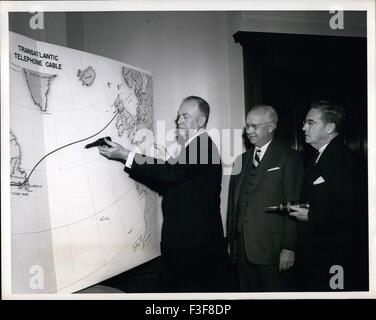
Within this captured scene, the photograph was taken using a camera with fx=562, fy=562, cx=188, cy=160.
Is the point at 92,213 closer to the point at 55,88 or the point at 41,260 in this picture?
the point at 41,260

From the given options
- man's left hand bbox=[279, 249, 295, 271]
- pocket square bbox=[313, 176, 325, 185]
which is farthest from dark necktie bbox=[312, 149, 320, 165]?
man's left hand bbox=[279, 249, 295, 271]

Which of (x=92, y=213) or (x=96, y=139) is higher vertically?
(x=96, y=139)

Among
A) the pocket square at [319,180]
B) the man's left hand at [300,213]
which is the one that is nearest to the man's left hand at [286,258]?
the man's left hand at [300,213]

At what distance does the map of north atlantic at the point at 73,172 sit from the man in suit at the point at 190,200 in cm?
9

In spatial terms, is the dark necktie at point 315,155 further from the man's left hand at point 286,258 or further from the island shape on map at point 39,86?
the island shape on map at point 39,86

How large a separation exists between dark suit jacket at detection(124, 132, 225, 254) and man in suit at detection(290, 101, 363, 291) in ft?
1.77

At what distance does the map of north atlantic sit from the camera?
354 cm

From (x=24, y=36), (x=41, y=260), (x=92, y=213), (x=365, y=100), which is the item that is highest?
(x=24, y=36)

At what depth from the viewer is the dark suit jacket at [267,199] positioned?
3600 millimetres

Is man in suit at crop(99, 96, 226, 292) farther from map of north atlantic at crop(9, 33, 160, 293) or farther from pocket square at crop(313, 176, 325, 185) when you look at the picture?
pocket square at crop(313, 176, 325, 185)

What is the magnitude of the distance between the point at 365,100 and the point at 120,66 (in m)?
1.60

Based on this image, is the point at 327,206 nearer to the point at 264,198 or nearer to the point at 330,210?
the point at 330,210
